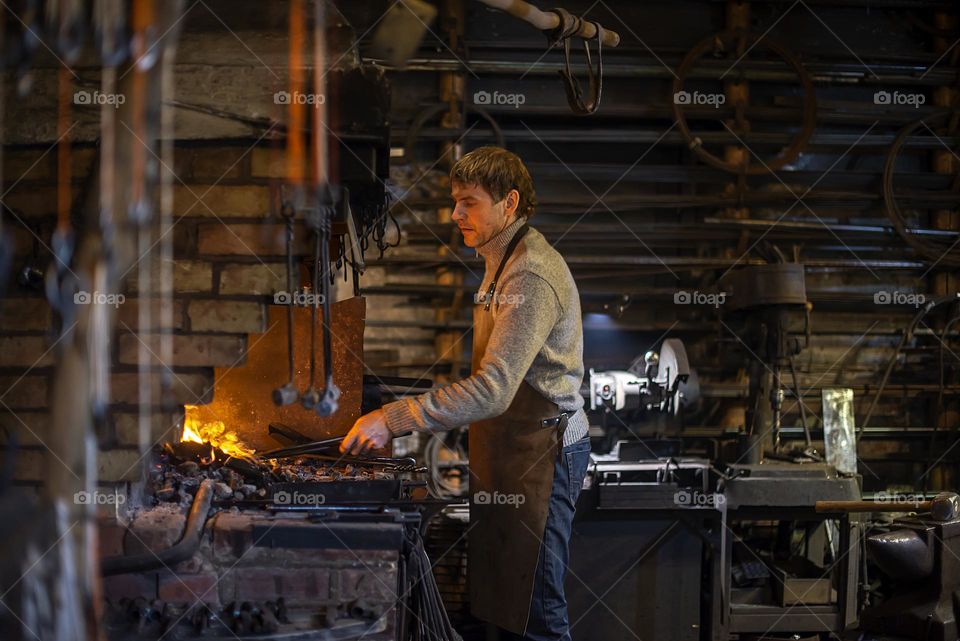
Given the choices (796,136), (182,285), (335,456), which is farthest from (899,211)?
(182,285)

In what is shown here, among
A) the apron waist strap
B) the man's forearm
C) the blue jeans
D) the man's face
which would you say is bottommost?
the blue jeans

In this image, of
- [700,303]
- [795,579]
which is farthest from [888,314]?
[795,579]

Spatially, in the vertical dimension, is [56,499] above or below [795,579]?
above

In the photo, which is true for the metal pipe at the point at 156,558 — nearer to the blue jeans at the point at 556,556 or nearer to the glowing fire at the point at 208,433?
the glowing fire at the point at 208,433

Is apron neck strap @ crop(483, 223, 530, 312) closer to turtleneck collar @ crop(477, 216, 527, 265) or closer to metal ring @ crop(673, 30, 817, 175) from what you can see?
turtleneck collar @ crop(477, 216, 527, 265)

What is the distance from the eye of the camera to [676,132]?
5117 mm

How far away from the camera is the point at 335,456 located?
118 inches

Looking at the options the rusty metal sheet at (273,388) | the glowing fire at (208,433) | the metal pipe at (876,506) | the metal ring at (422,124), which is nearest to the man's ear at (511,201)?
the rusty metal sheet at (273,388)

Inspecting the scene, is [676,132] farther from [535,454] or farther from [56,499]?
[56,499]

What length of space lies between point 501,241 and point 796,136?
9.86 ft

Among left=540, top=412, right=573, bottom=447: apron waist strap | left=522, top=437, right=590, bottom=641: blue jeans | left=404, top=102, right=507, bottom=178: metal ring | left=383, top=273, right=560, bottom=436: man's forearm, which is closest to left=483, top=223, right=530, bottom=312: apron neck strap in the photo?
left=383, top=273, right=560, bottom=436: man's forearm

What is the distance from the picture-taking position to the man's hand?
244 centimetres

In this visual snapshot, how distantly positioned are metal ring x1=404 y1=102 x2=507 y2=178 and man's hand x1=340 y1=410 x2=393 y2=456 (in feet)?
8.92

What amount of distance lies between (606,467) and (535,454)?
3.49 feet
